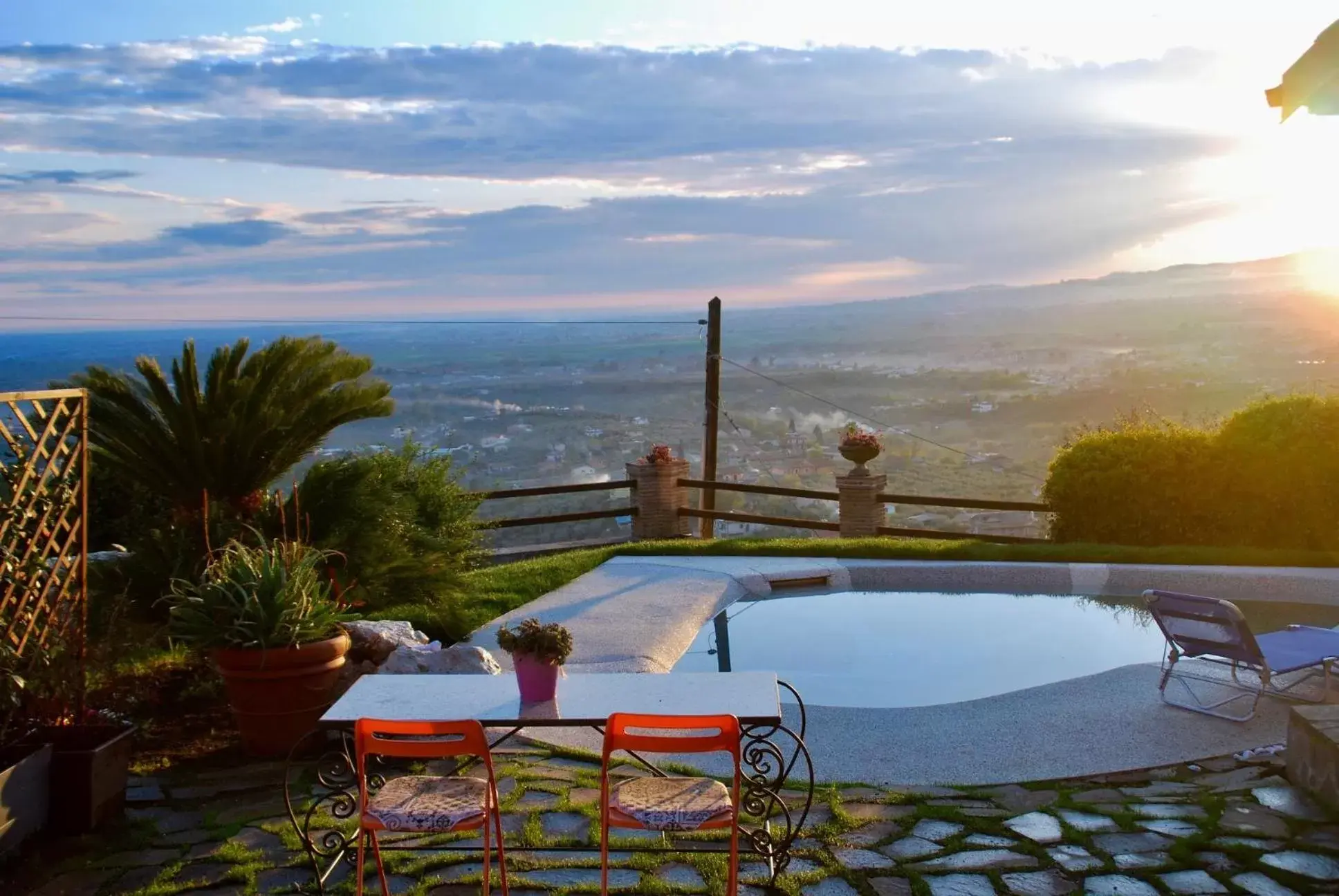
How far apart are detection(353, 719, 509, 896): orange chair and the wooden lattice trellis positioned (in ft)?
5.73

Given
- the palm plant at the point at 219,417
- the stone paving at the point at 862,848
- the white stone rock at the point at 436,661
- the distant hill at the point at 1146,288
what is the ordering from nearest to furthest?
1. the stone paving at the point at 862,848
2. the white stone rock at the point at 436,661
3. the palm plant at the point at 219,417
4. the distant hill at the point at 1146,288

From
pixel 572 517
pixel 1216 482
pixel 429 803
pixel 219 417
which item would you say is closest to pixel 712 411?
pixel 572 517

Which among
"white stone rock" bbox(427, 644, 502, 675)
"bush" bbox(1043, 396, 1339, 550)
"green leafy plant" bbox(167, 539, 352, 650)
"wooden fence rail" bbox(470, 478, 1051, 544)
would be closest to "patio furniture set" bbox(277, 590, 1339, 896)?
"white stone rock" bbox(427, 644, 502, 675)

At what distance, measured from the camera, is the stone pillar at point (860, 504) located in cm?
1202

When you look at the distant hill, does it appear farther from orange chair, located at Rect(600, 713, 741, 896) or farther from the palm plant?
orange chair, located at Rect(600, 713, 741, 896)

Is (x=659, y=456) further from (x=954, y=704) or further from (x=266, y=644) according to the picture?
(x=266, y=644)

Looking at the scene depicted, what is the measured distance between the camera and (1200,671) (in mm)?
6402

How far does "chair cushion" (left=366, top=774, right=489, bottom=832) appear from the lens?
3.07 m

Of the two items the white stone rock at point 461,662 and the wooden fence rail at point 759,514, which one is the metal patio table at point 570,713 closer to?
the white stone rock at point 461,662

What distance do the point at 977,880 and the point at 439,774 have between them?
2.21m

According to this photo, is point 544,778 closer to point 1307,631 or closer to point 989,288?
point 1307,631

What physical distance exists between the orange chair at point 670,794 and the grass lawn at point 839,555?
4959 millimetres

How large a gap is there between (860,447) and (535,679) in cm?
866

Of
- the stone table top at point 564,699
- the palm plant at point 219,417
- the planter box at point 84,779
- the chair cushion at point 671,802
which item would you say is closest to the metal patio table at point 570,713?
the stone table top at point 564,699
